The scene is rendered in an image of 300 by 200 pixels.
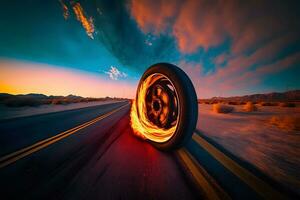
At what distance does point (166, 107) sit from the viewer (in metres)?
2.35

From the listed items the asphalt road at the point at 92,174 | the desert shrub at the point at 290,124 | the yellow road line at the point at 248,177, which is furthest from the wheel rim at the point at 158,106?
the desert shrub at the point at 290,124

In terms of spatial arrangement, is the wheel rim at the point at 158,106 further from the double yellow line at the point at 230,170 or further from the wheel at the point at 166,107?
the double yellow line at the point at 230,170

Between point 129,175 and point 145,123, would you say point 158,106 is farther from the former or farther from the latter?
point 129,175

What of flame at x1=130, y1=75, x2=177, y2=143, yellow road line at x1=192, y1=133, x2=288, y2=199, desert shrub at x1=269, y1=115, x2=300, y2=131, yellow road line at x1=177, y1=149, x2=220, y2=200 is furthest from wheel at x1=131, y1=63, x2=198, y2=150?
desert shrub at x1=269, y1=115, x2=300, y2=131

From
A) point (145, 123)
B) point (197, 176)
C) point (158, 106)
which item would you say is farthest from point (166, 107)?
point (197, 176)

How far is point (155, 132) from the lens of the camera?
2.21 metres

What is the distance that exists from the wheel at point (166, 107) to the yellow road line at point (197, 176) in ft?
0.73

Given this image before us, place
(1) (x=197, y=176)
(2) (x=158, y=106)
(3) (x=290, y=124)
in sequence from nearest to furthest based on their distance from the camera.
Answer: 1. (1) (x=197, y=176)
2. (2) (x=158, y=106)
3. (3) (x=290, y=124)

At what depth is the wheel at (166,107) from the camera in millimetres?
1643

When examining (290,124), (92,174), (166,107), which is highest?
(166,107)

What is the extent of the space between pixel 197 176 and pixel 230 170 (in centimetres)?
47

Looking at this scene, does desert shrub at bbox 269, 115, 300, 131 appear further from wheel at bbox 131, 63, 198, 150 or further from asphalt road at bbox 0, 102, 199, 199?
asphalt road at bbox 0, 102, 199, 199

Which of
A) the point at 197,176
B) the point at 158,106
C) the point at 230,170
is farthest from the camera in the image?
the point at 158,106

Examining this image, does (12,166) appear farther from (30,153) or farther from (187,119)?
(187,119)
